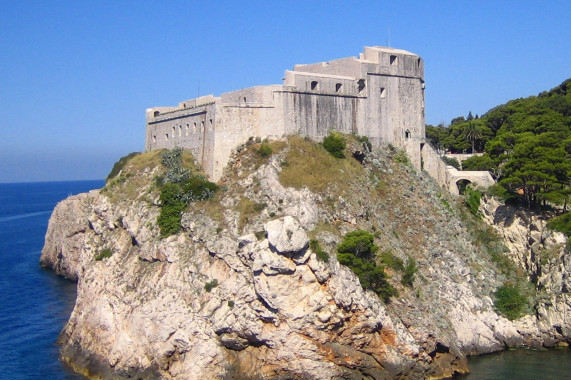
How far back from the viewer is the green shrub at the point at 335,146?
4403 centimetres

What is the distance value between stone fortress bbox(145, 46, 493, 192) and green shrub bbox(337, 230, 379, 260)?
355 inches

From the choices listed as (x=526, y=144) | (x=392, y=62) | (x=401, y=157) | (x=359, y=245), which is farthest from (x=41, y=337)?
(x=526, y=144)

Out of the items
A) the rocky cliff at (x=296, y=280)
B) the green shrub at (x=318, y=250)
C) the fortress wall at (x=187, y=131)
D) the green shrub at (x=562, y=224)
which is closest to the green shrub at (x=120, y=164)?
the fortress wall at (x=187, y=131)

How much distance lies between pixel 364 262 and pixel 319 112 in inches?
481

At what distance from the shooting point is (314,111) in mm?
45688

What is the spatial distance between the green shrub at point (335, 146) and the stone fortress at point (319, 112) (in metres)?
1.31

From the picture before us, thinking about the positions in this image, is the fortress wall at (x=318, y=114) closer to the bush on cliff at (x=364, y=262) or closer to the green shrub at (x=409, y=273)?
the bush on cliff at (x=364, y=262)

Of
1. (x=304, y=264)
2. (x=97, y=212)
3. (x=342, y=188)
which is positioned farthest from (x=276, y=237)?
(x=97, y=212)

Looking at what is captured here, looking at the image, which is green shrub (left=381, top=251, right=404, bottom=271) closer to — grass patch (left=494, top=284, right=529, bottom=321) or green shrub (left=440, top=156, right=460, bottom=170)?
grass patch (left=494, top=284, right=529, bottom=321)

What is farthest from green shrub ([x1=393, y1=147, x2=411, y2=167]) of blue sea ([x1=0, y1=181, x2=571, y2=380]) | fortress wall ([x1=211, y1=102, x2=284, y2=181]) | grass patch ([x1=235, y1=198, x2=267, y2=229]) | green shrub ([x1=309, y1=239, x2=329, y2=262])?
blue sea ([x1=0, y1=181, x2=571, y2=380])

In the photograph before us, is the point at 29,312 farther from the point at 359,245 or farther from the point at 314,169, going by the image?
the point at 359,245

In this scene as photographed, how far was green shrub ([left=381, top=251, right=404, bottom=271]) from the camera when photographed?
39.0 metres

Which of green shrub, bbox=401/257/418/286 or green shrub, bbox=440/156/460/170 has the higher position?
green shrub, bbox=440/156/460/170

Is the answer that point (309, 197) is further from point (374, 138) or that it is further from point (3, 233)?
point (3, 233)
